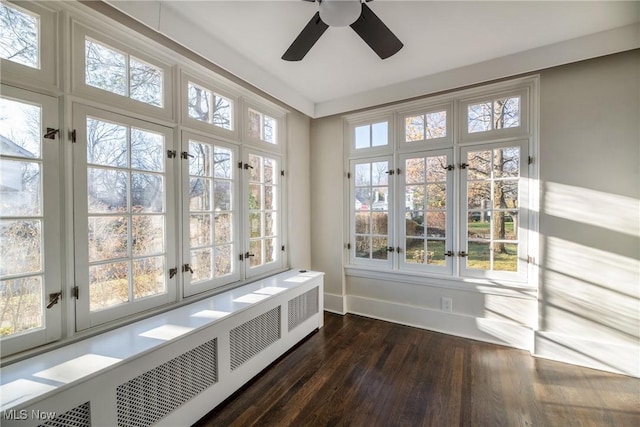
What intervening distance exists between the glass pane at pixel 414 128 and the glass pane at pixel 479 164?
60 cm

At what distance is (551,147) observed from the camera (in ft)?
8.02

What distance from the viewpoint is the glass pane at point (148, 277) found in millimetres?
1892

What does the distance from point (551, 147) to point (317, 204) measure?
8.56 feet

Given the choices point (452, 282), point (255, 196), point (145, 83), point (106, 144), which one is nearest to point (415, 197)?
point (452, 282)

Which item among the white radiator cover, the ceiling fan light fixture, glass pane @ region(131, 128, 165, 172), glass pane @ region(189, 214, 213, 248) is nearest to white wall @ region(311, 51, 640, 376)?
the ceiling fan light fixture

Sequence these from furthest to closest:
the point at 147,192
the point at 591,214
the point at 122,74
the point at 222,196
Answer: the point at 222,196 < the point at 591,214 < the point at 147,192 < the point at 122,74

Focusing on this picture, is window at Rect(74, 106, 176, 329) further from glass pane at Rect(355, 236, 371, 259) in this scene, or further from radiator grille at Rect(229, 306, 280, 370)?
glass pane at Rect(355, 236, 371, 259)

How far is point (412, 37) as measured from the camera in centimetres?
217

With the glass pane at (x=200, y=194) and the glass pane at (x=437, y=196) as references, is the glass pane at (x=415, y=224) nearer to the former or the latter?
the glass pane at (x=437, y=196)

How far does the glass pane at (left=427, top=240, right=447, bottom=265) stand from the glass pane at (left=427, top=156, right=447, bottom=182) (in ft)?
2.38

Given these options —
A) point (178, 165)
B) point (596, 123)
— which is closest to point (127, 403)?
point (178, 165)

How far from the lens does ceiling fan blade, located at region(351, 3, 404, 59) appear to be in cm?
157

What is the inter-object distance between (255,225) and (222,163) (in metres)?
0.76

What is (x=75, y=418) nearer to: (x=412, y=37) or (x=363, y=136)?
(x=412, y=37)
